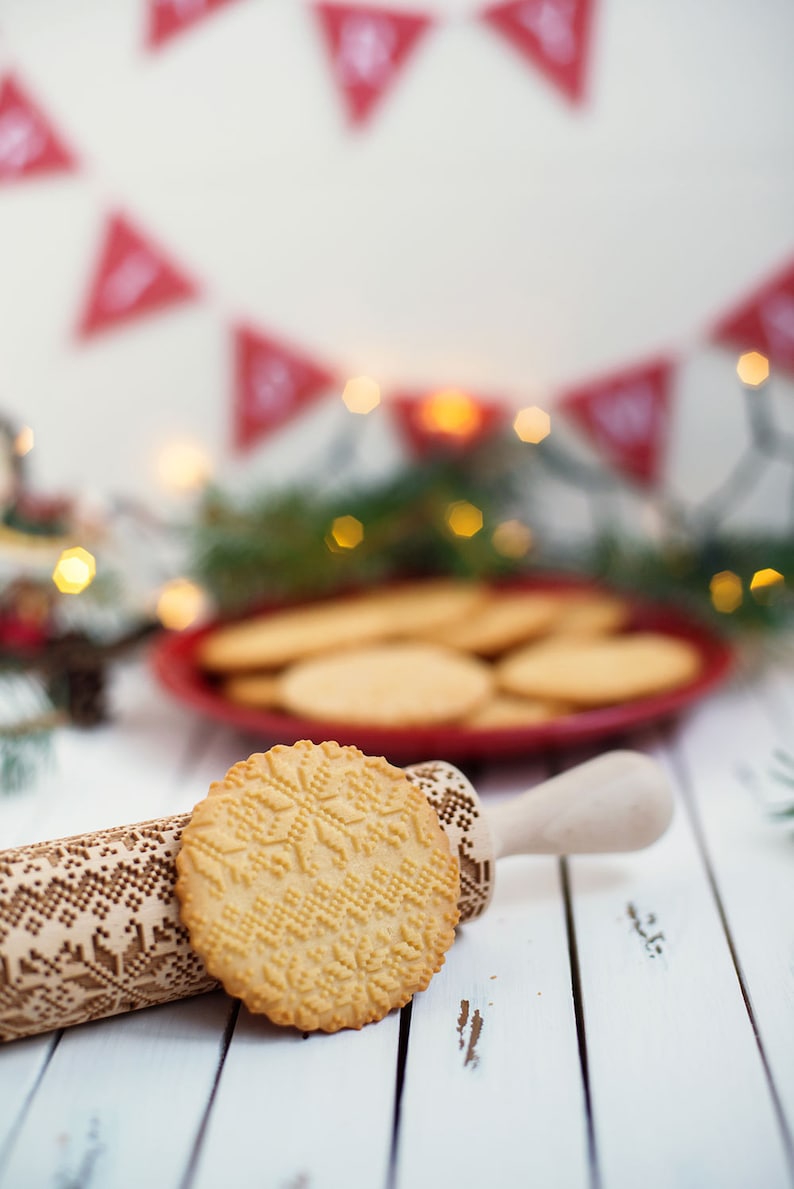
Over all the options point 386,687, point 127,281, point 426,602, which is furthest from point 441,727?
point 127,281

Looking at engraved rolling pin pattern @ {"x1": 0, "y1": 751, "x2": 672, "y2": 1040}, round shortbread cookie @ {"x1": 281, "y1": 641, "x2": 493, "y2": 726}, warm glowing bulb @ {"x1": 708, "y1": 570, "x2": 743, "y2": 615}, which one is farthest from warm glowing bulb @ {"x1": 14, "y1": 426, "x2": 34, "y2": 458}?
warm glowing bulb @ {"x1": 708, "y1": 570, "x2": 743, "y2": 615}

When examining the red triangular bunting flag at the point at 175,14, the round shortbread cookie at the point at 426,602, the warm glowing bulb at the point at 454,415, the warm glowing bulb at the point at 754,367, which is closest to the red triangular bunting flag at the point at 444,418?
the warm glowing bulb at the point at 454,415

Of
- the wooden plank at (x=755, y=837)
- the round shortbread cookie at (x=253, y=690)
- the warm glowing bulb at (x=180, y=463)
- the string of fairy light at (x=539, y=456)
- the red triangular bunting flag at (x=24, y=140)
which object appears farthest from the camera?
the warm glowing bulb at (x=180, y=463)

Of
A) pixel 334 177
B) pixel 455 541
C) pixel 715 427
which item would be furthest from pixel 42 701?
pixel 715 427

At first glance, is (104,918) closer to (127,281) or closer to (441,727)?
(441,727)

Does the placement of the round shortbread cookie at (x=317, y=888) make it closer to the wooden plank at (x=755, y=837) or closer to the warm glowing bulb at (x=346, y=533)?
the wooden plank at (x=755, y=837)

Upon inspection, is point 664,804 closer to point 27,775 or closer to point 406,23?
point 27,775

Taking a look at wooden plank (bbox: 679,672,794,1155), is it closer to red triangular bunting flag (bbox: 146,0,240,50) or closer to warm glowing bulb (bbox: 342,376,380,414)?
warm glowing bulb (bbox: 342,376,380,414)
